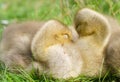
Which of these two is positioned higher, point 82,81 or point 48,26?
point 48,26

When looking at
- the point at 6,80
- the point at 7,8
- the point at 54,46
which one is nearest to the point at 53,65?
the point at 54,46

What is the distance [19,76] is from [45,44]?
1.37 feet

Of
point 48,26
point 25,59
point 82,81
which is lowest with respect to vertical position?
point 82,81

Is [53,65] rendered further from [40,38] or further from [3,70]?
[3,70]

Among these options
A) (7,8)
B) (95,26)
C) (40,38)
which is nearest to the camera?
(40,38)

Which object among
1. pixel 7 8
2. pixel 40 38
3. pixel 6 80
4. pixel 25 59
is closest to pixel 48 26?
pixel 40 38

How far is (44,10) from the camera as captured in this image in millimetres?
6781

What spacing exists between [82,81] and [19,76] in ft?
1.76

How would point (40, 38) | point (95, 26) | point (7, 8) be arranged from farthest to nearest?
1. point (7, 8)
2. point (95, 26)
3. point (40, 38)

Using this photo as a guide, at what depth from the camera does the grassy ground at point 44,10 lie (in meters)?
3.98

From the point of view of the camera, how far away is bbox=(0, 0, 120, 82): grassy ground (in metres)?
3.98

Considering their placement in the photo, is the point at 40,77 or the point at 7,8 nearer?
the point at 40,77

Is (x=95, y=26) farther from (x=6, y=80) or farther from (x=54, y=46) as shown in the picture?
(x=6, y=80)

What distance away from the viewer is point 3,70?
4.06m
